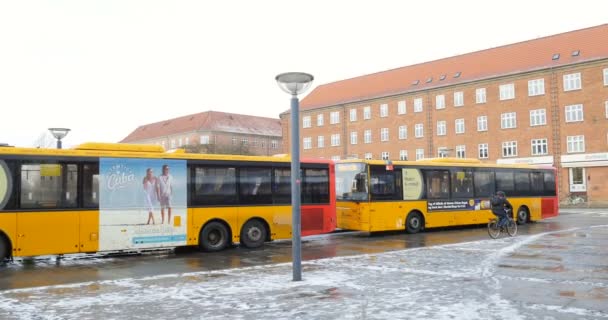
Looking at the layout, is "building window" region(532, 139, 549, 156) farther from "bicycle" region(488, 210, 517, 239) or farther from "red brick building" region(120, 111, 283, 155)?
"red brick building" region(120, 111, 283, 155)

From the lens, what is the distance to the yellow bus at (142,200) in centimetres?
1278

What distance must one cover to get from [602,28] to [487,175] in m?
36.2

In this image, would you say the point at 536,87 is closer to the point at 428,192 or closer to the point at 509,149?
the point at 509,149

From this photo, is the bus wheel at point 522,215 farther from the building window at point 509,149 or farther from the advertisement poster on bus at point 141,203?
the building window at point 509,149

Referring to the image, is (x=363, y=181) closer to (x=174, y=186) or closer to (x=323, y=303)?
(x=174, y=186)

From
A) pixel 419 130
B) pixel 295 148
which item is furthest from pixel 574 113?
pixel 295 148

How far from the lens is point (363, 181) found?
19797mm

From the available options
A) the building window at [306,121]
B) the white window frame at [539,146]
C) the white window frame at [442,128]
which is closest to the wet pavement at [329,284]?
the white window frame at [539,146]

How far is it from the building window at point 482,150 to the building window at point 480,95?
14.6 ft

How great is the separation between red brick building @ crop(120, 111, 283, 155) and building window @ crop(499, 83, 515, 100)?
50.3 meters

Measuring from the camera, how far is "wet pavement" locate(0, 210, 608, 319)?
24.7ft

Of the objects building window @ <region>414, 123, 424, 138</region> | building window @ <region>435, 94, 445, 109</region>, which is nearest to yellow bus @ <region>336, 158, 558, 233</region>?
building window @ <region>435, 94, 445, 109</region>

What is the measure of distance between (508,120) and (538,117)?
10.0ft

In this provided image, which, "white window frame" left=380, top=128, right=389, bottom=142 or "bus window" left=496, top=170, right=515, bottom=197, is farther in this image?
"white window frame" left=380, top=128, right=389, bottom=142
